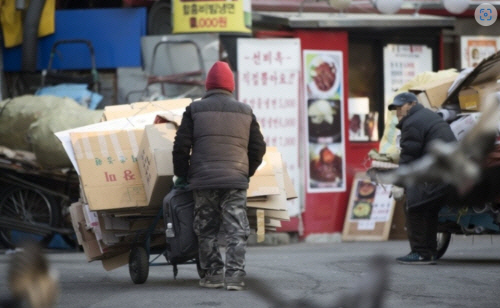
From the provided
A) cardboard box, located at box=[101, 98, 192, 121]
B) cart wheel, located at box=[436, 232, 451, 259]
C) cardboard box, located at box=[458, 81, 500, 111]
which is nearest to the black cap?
cardboard box, located at box=[458, 81, 500, 111]

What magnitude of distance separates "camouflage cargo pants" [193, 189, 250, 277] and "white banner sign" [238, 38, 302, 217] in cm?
664

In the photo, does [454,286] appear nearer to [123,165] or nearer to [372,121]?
[123,165]

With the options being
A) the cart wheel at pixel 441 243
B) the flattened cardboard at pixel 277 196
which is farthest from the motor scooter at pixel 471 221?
the flattened cardboard at pixel 277 196

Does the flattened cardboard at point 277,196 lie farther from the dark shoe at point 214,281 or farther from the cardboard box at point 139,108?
the cardboard box at point 139,108

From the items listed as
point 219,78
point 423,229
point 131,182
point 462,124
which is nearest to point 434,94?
point 462,124

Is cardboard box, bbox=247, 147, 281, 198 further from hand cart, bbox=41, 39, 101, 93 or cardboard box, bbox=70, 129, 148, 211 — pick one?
hand cart, bbox=41, 39, 101, 93

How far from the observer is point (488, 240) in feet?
54.1

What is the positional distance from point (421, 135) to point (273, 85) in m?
5.17

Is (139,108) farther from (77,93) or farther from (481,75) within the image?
(77,93)

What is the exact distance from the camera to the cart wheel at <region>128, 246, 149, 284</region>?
388 inches

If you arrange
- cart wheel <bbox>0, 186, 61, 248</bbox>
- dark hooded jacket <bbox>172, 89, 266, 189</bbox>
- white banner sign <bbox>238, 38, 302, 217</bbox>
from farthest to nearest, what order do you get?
white banner sign <bbox>238, 38, 302, 217</bbox>, cart wheel <bbox>0, 186, 61, 248</bbox>, dark hooded jacket <bbox>172, 89, 266, 189</bbox>

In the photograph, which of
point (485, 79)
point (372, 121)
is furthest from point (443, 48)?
point (485, 79)

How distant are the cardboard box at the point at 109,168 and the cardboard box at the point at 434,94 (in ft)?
12.9

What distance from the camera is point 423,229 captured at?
1156 centimetres
